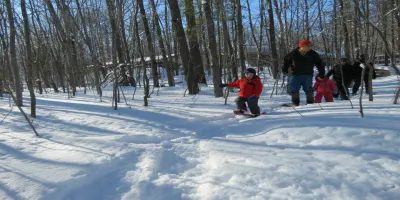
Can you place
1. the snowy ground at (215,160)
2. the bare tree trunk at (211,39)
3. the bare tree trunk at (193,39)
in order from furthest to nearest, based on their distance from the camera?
the bare tree trunk at (193,39) → the bare tree trunk at (211,39) → the snowy ground at (215,160)

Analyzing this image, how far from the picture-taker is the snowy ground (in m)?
2.31

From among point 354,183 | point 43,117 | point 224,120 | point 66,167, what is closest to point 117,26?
point 43,117

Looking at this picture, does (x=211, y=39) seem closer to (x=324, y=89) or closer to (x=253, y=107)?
(x=253, y=107)

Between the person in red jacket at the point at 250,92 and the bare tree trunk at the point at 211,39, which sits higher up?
the bare tree trunk at the point at 211,39

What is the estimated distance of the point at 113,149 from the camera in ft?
11.5

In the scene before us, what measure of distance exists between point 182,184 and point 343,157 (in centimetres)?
161

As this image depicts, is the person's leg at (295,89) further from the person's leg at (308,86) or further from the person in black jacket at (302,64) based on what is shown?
the person's leg at (308,86)

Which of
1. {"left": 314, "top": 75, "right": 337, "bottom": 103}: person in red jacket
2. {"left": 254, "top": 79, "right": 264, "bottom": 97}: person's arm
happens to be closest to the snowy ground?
{"left": 254, "top": 79, "right": 264, "bottom": 97}: person's arm

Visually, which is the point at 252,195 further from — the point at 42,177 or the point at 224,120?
the point at 224,120

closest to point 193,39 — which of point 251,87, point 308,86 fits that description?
point 251,87

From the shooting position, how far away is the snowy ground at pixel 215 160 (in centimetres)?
231

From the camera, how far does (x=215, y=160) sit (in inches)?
122

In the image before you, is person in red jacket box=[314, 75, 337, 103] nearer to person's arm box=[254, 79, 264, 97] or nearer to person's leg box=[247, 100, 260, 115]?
person's arm box=[254, 79, 264, 97]

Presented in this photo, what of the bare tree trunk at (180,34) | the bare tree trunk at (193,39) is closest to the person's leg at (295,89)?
the bare tree trunk at (180,34)
